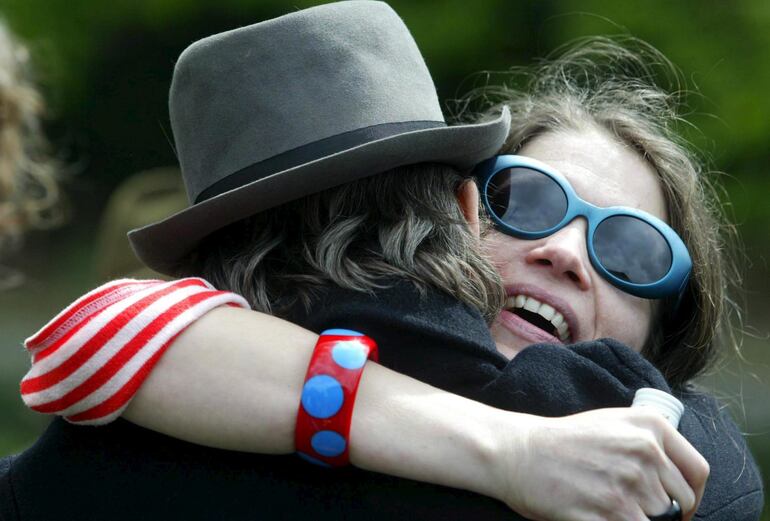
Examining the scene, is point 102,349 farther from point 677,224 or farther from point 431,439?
point 677,224

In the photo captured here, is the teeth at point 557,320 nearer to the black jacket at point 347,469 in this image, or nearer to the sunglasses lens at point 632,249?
the sunglasses lens at point 632,249

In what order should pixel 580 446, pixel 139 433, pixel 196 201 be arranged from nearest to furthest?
1. pixel 580 446
2. pixel 139 433
3. pixel 196 201

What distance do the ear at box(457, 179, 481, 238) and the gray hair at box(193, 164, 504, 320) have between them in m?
0.04

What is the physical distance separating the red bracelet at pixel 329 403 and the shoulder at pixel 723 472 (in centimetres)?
61

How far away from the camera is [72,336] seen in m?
1.63

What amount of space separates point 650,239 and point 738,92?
529 cm

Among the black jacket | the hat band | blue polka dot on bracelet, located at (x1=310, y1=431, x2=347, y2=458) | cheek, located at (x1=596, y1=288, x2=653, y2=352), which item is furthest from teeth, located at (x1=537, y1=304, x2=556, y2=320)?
blue polka dot on bracelet, located at (x1=310, y1=431, x2=347, y2=458)

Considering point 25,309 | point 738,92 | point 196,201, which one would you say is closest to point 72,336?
point 196,201

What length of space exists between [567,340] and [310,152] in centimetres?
66

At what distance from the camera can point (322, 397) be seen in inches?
63.6

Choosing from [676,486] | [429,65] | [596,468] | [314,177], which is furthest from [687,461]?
[429,65]

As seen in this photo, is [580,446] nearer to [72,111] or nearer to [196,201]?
[196,201]

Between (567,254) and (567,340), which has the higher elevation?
(567,254)

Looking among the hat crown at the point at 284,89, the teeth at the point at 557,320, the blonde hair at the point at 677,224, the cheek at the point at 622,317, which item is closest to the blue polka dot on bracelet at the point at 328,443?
the hat crown at the point at 284,89
